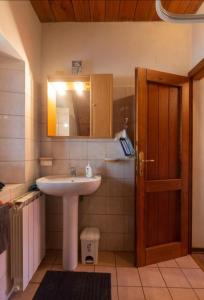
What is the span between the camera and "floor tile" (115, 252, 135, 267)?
215cm

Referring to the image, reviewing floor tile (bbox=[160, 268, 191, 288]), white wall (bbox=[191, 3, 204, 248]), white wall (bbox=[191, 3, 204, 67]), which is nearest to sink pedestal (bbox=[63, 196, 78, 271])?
floor tile (bbox=[160, 268, 191, 288])

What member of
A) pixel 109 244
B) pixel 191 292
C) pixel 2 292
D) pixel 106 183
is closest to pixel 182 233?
pixel 191 292

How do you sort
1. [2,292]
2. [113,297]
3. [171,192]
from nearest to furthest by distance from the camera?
[2,292] < [113,297] < [171,192]

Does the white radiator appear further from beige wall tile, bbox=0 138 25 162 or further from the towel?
beige wall tile, bbox=0 138 25 162

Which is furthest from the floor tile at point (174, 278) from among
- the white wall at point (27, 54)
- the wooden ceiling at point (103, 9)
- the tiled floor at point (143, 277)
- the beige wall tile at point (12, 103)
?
the wooden ceiling at point (103, 9)

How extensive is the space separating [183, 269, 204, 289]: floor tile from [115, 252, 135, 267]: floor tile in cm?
48

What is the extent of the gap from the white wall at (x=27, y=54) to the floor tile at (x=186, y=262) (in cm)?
152

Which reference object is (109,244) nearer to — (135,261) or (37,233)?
(135,261)

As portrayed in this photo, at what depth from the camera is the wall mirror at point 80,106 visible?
7.47 feet

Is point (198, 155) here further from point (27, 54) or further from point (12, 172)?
point (27, 54)

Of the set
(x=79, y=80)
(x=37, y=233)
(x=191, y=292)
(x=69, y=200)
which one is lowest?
(x=191, y=292)

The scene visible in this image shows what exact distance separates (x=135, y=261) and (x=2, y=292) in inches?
44.5

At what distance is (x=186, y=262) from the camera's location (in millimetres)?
2199

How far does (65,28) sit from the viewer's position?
7.93 feet
